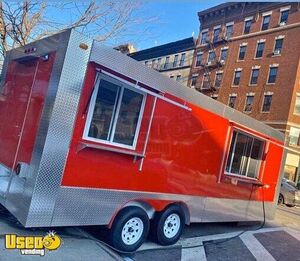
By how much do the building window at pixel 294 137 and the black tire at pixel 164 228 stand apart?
3021cm

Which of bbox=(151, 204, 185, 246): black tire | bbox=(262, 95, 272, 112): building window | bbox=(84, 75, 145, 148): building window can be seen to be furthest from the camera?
bbox=(262, 95, 272, 112): building window

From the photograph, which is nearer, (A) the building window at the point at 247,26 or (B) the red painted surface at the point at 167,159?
(B) the red painted surface at the point at 167,159

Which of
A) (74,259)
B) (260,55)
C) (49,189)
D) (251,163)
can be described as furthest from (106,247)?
(260,55)

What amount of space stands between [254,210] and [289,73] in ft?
92.6

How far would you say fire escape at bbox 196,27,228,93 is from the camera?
42.5 m

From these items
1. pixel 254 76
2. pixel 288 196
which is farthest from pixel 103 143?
pixel 254 76

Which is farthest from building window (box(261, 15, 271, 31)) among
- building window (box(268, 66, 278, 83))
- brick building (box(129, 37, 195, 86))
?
brick building (box(129, 37, 195, 86))

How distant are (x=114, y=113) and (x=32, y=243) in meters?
2.19

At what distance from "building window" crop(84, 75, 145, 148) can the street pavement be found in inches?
63.7

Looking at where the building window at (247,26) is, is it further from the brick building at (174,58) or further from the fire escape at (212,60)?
the brick building at (174,58)

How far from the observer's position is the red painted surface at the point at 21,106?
5.56 m

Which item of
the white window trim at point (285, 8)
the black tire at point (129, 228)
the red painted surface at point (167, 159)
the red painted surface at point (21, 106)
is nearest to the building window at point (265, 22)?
the white window trim at point (285, 8)

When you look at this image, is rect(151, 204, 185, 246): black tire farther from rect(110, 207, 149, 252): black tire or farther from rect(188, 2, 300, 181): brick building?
rect(188, 2, 300, 181): brick building

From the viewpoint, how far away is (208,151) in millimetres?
7828
